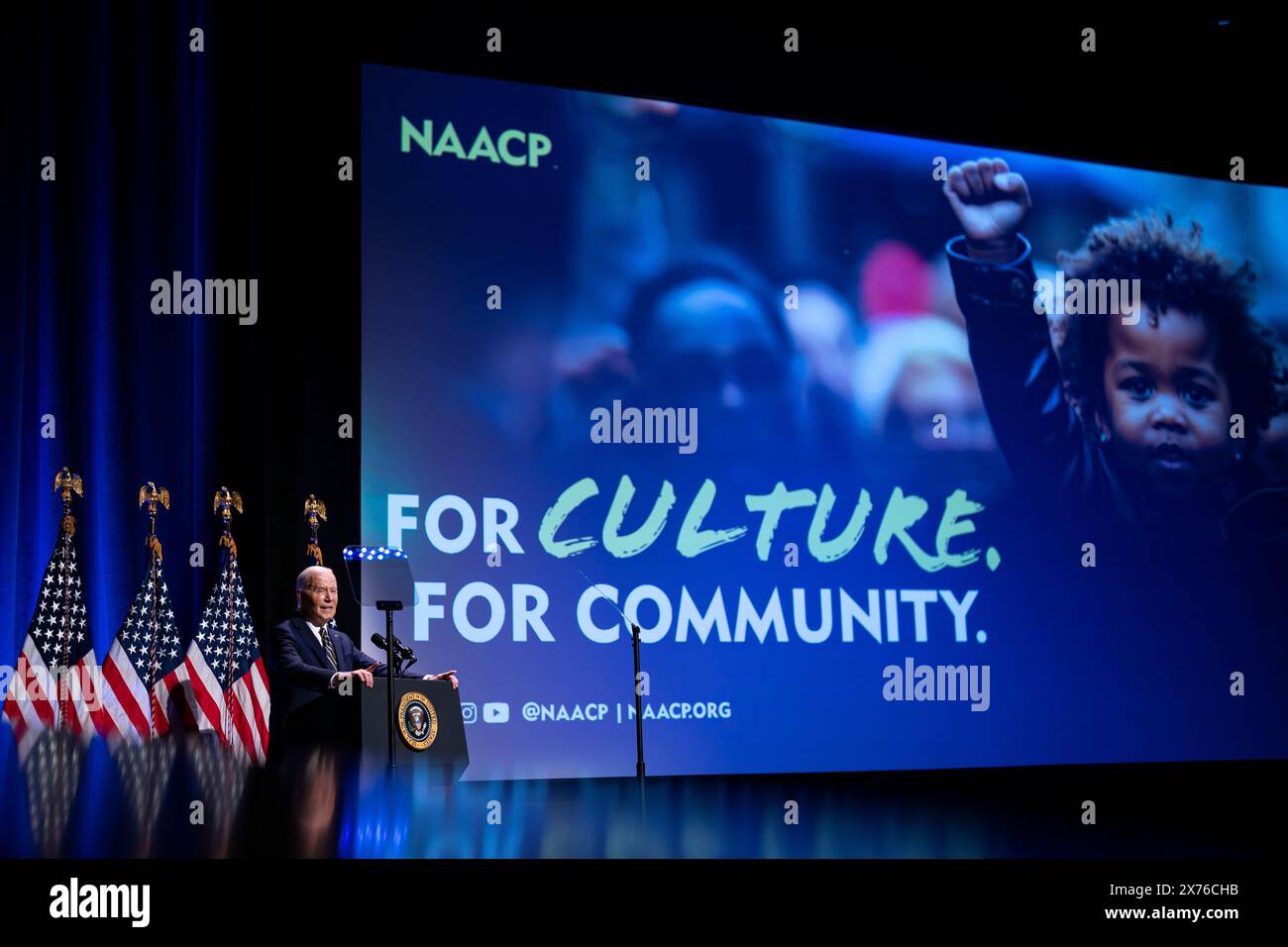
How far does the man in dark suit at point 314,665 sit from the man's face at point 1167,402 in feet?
14.8

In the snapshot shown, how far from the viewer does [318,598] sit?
525 cm

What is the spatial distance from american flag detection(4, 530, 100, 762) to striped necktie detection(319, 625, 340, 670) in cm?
111

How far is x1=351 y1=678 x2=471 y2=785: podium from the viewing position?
452 cm

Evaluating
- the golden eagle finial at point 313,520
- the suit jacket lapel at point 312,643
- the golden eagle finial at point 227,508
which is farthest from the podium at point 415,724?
the golden eagle finial at point 227,508

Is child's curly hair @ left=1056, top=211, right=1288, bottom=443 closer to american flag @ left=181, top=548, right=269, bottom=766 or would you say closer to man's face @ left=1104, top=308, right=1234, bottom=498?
man's face @ left=1104, top=308, right=1234, bottom=498

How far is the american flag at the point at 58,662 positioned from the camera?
552cm

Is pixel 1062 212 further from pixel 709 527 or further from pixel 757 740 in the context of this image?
pixel 757 740

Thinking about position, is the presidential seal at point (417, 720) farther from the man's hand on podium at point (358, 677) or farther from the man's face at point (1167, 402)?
the man's face at point (1167, 402)

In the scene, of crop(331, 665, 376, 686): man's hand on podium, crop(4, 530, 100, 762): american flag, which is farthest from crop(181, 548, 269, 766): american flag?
crop(331, 665, 376, 686): man's hand on podium

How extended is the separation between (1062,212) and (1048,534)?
1.89 m

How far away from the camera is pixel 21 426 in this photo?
583cm

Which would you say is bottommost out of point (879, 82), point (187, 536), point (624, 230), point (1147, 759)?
point (1147, 759)
